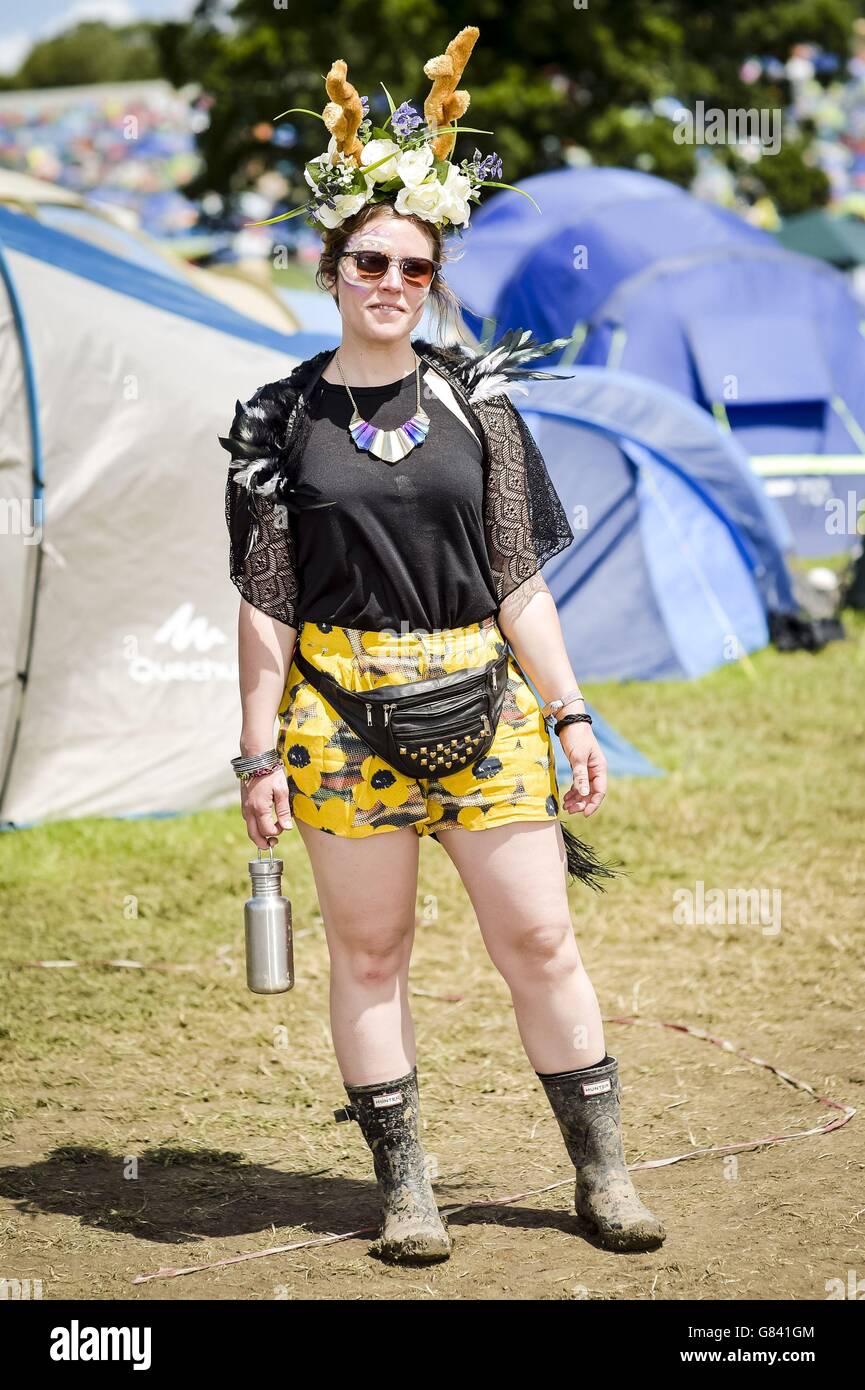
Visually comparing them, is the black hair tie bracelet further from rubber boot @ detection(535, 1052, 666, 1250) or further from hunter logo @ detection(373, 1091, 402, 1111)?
hunter logo @ detection(373, 1091, 402, 1111)

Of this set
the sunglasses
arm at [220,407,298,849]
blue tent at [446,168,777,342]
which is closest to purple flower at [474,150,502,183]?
the sunglasses

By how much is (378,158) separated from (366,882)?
1313mm

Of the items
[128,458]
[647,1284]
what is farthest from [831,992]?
[128,458]

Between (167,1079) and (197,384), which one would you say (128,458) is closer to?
(197,384)

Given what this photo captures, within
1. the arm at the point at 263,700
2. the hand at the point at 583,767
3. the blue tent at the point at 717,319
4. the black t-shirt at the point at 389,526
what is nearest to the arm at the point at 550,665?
the hand at the point at 583,767

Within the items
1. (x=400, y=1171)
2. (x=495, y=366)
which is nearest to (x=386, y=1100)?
(x=400, y=1171)

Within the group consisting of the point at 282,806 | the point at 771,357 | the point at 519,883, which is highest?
the point at 771,357

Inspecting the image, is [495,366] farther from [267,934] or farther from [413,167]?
[267,934]

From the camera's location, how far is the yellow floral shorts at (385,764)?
300 cm

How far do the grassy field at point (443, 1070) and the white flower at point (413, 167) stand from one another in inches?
79.4

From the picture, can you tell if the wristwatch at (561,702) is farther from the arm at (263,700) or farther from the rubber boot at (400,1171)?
the rubber boot at (400,1171)

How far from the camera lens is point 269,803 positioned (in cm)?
303

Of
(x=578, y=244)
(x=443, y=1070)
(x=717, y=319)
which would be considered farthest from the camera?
(x=578, y=244)
